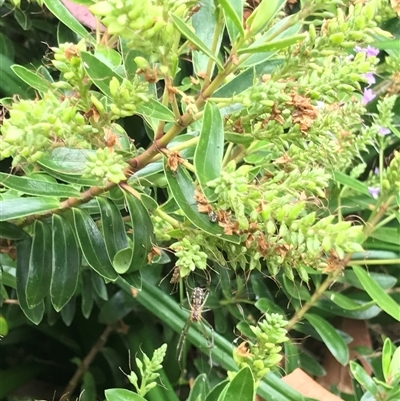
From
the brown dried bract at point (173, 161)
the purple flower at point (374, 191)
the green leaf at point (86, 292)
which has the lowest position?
the green leaf at point (86, 292)

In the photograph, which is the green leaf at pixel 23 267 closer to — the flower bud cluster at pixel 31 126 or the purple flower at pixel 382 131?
the flower bud cluster at pixel 31 126

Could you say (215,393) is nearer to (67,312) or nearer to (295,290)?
(295,290)

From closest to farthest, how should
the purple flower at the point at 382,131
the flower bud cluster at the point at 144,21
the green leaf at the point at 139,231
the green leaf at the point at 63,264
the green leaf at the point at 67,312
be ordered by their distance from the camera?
the flower bud cluster at the point at 144,21, the green leaf at the point at 139,231, the green leaf at the point at 63,264, the purple flower at the point at 382,131, the green leaf at the point at 67,312

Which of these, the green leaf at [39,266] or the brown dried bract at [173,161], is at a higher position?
the brown dried bract at [173,161]

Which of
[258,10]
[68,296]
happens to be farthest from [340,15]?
[68,296]

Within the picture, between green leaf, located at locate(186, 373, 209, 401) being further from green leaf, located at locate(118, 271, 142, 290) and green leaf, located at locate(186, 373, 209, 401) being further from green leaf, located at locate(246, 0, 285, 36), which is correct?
green leaf, located at locate(246, 0, 285, 36)

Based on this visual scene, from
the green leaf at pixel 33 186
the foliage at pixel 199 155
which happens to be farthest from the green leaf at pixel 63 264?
the green leaf at pixel 33 186

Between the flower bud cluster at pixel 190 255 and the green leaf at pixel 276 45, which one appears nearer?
the green leaf at pixel 276 45

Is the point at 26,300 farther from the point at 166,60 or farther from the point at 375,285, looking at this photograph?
the point at 375,285
